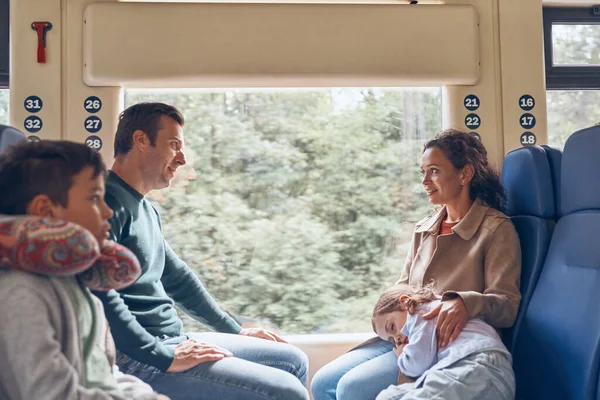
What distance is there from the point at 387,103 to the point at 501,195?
0.83m

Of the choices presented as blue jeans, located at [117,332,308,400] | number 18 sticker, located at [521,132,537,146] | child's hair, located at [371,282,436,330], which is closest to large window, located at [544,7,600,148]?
number 18 sticker, located at [521,132,537,146]

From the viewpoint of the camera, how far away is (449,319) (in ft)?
6.22

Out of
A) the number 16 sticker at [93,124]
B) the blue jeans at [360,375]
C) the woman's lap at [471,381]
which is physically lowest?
the blue jeans at [360,375]

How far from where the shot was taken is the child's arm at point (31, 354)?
3.24 feet

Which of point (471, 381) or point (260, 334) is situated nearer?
point (471, 381)

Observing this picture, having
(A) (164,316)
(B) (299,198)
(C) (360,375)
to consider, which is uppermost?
(B) (299,198)

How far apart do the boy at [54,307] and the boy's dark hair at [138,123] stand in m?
0.76

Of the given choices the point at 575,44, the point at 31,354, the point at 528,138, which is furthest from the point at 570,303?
the point at 575,44

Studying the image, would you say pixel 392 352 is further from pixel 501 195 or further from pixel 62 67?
pixel 62 67

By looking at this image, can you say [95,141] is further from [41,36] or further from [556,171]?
[556,171]

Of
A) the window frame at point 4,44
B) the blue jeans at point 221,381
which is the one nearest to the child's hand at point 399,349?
the blue jeans at point 221,381

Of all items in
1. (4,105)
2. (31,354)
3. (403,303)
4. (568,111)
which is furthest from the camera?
(568,111)

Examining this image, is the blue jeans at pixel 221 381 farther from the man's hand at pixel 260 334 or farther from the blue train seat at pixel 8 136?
the blue train seat at pixel 8 136

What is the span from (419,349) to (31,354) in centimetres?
119
